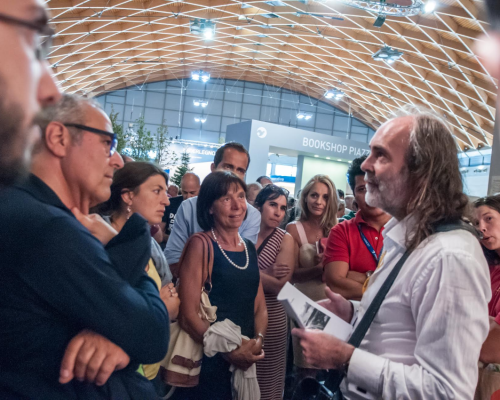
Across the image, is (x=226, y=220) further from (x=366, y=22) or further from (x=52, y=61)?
(x=52, y=61)

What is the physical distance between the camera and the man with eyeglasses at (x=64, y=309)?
978 millimetres

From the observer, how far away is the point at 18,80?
51 centimetres

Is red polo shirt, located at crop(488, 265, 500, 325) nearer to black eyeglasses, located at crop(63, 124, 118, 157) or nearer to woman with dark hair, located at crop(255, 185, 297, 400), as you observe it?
woman with dark hair, located at crop(255, 185, 297, 400)

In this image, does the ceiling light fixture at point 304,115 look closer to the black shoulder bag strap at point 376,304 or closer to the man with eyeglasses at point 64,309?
the black shoulder bag strap at point 376,304

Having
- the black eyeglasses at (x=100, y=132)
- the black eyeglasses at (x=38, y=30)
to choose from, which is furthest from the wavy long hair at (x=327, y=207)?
the black eyeglasses at (x=38, y=30)

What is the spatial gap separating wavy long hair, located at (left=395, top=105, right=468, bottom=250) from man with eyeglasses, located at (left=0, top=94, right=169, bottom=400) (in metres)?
1.01

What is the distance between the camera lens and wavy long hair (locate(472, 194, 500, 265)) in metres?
2.57

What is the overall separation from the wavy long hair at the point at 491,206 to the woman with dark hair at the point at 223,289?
4.85 ft

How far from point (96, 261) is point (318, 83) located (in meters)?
28.4

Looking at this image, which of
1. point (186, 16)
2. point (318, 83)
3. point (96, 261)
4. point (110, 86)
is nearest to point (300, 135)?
point (186, 16)

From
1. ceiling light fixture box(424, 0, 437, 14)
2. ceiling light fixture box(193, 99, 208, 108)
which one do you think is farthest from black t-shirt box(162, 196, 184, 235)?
ceiling light fixture box(193, 99, 208, 108)

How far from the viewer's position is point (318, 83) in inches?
1093

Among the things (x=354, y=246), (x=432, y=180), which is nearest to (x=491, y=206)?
(x=354, y=246)

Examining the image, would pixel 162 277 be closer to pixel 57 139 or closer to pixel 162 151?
pixel 57 139
